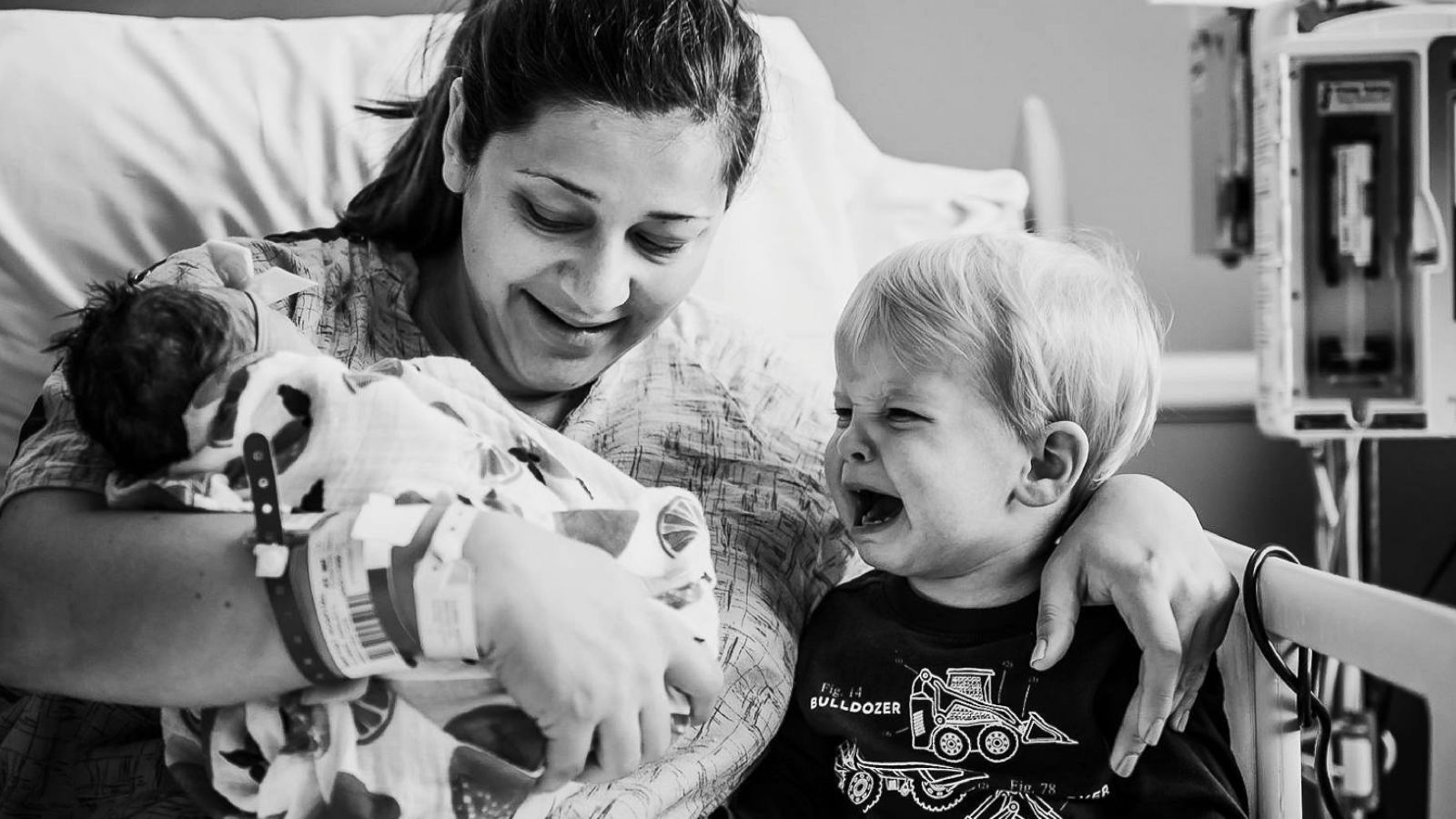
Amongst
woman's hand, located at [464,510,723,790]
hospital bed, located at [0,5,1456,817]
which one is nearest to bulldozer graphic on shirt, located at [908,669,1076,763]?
hospital bed, located at [0,5,1456,817]

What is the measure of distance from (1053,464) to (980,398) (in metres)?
0.09

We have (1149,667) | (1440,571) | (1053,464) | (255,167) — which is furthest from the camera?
(1440,571)

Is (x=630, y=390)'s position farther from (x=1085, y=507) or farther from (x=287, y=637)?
(x=287, y=637)

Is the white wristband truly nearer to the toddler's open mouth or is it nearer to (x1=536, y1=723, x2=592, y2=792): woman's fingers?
(x1=536, y1=723, x2=592, y2=792): woman's fingers

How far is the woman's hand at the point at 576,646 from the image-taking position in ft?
2.50

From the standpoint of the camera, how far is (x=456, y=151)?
1.18m

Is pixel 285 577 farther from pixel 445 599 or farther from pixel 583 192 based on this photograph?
pixel 583 192

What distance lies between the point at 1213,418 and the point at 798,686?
1.02 meters

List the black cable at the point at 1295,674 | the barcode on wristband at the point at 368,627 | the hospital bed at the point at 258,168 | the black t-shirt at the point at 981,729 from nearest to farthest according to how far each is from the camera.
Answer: the barcode on wristband at the point at 368,627 < the black cable at the point at 1295,674 < the black t-shirt at the point at 981,729 < the hospital bed at the point at 258,168

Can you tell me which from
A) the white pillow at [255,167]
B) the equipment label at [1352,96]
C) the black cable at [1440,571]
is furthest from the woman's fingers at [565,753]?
the black cable at [1440,571]

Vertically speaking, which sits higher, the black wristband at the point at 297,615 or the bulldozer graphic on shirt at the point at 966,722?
the black wristband at the point at 297,615

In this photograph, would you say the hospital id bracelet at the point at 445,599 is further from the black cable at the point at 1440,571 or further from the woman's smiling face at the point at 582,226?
the black cable at the point at 1440,571

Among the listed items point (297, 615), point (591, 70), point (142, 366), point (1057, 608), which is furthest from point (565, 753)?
point (591, 70)

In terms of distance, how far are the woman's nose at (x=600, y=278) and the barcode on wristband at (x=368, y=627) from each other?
0.41m
